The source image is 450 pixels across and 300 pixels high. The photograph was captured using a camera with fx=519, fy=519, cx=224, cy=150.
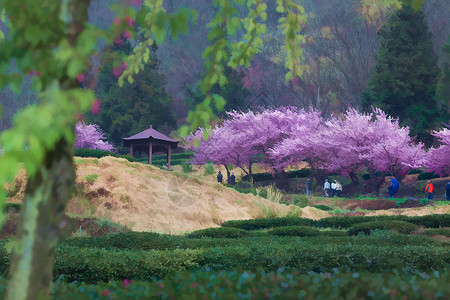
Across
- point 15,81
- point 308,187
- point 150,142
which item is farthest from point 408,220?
point 150,142

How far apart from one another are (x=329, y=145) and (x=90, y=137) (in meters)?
29.8

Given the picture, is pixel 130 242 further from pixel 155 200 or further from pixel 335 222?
pixel 335 222

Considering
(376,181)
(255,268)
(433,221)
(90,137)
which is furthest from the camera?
(90,137)

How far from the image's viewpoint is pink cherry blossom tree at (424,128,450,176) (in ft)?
105

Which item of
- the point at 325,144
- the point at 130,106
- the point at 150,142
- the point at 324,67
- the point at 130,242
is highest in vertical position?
the point at 324,67

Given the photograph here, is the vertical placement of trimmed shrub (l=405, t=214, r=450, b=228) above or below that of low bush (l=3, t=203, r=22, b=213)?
below

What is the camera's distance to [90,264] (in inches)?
323

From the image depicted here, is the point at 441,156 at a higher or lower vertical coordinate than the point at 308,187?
higher

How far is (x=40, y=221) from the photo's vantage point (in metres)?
4.28

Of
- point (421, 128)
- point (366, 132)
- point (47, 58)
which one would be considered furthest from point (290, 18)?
point (421, 128)

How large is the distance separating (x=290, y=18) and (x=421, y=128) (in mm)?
36795

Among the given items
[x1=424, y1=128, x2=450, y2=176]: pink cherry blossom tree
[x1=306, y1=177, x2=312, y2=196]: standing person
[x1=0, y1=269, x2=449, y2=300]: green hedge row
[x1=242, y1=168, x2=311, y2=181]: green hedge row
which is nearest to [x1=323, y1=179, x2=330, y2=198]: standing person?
[x1=306, y1=177, x2=312, y2=196]: standing person

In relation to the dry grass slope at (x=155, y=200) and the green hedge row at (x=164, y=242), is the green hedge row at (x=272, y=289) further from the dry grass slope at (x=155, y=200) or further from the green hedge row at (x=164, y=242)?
the dry grass slope at (x=155, y=200)

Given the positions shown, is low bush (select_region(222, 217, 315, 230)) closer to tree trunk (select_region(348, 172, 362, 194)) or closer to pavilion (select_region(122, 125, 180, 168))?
tree trunk (select_region(348, 172, 362, 194))
